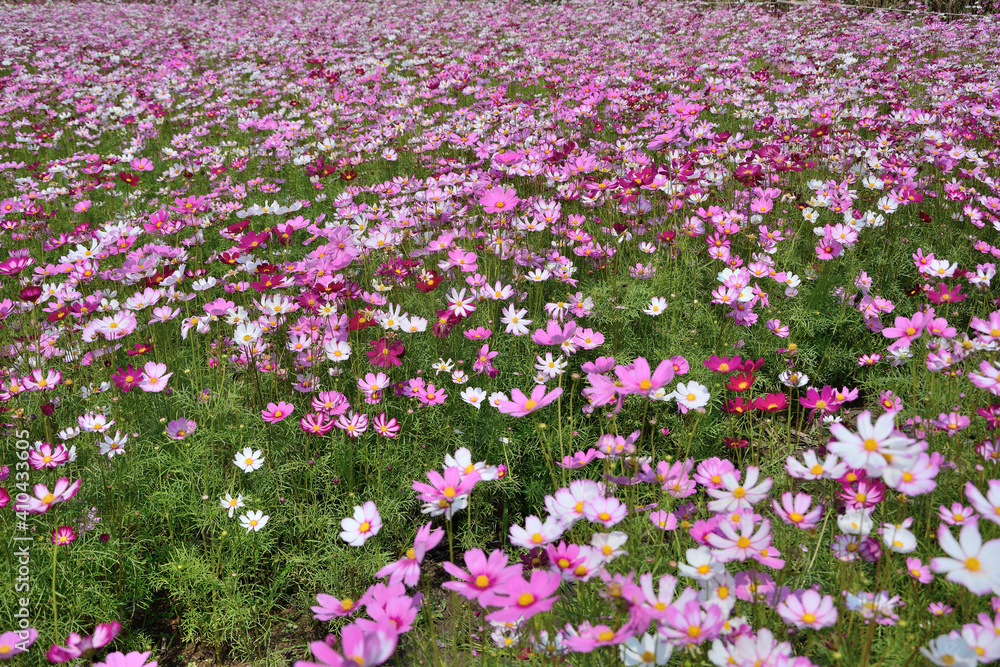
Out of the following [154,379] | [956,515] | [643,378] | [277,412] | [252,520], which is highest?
[643,378]

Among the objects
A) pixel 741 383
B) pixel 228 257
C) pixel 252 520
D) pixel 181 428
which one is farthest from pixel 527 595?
pixel 228 257

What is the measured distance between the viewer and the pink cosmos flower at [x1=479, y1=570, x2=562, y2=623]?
82cm

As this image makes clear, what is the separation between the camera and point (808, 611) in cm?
104

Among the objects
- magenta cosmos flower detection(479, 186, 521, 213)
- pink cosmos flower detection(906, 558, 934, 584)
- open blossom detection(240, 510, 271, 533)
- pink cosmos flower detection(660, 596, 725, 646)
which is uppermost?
magenta cosmos flower detection(479, 186, 521, 213)

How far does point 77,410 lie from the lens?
7.27 feet

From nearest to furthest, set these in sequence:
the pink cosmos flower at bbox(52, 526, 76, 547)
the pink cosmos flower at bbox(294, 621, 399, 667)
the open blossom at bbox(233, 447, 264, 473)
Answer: the pink cosmos flower at bbox(294, 621, 399, 667), the pink cosmos flower at bbox(52, 526, 76, 547), the open blossom at bbox(233, 447, 264, 473)

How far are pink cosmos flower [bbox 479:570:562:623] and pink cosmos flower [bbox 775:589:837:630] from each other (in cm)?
47

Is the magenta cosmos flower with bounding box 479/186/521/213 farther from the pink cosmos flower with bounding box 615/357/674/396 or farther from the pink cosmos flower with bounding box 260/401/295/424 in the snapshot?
the pink cosmos flower with bounding box 615/357/674/396

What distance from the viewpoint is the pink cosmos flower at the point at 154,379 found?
1921 mm

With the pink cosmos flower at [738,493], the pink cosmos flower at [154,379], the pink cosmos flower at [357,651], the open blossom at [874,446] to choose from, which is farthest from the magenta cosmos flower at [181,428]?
the open blossom at [874,446]

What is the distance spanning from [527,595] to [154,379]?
1.69m

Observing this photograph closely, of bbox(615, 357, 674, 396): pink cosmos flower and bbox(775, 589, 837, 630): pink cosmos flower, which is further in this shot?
bbox(615, 357, 674, 396): pink cosmos flower

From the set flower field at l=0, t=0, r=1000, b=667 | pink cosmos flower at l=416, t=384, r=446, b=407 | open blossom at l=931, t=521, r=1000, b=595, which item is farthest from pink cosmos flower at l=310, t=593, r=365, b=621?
pink cosmos flower at l=416, t=384, r=446, b=407

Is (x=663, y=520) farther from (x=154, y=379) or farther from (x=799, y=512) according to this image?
(x=154, y=379)
